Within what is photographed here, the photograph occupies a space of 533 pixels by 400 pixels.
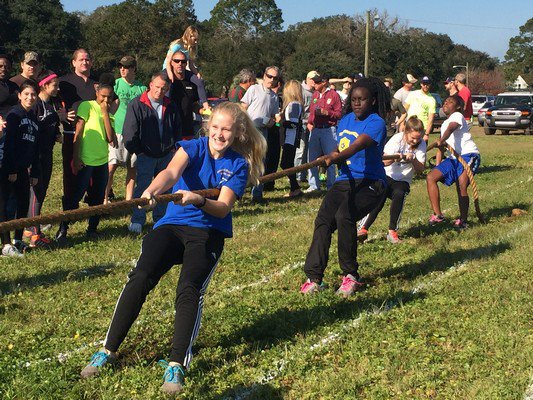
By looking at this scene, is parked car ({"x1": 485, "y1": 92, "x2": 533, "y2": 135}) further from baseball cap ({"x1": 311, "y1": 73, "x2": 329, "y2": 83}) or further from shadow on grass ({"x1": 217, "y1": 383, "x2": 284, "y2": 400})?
shadow on grass ({"x1": 217, "y1": 383, "x2": 284, "y2": 400})

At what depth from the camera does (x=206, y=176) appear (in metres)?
4.85

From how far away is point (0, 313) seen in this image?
19.0 ft

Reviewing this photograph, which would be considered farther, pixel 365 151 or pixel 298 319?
pixel 365 151

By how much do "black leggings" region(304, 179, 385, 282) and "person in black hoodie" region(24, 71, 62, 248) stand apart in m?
3.34

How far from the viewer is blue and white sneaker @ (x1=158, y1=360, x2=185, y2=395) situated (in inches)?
166

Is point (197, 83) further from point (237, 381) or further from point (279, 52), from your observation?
point (279, 52)

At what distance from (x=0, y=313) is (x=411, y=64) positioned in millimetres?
73234

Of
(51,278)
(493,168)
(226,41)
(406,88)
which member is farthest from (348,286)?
(226,41)

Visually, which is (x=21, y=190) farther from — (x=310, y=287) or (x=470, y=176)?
(x=470, y=176)

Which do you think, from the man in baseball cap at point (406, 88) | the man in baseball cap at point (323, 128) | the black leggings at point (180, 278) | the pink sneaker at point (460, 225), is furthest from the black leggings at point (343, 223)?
the man in baseball cap at point (406, 88)

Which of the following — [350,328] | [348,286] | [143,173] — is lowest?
[350,328]

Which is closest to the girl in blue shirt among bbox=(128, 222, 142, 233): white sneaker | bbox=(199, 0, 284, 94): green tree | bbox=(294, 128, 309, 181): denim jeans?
bbox=(128, 222, 142, 233): white sneaker

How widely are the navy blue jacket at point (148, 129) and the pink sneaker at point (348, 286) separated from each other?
3.30 m

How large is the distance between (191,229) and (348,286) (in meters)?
2.10
